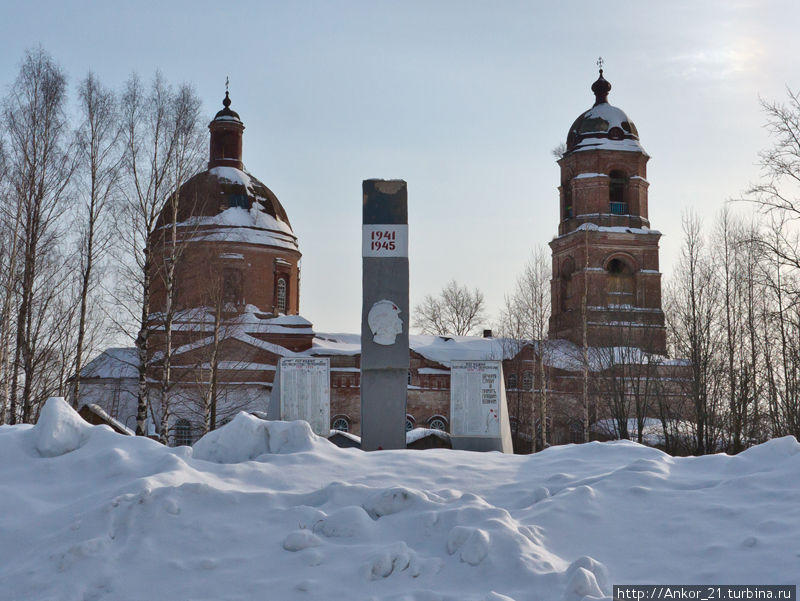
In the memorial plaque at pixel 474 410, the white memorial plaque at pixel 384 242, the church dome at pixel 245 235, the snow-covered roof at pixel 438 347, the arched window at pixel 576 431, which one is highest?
the church dome at pixel 245 235

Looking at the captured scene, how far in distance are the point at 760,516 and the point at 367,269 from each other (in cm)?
598

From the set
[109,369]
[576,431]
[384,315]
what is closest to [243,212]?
[109,369]

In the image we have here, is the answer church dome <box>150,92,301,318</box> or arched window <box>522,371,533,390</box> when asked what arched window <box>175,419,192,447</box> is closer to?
church dome <box>150,92,301,318</box>

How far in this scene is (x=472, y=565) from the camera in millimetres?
4707

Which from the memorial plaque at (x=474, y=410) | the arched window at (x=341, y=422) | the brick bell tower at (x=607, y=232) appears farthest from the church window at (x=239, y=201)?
the memorial plaque at (x=474, y=410)

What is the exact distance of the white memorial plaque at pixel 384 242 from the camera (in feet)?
33.5

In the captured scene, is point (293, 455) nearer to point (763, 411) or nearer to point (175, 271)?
point (175, 271)

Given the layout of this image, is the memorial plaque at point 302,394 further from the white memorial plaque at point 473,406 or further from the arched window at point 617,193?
the arched window at point 617,193

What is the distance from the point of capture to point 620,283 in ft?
104

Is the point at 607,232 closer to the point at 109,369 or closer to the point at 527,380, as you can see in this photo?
the point at 527,380

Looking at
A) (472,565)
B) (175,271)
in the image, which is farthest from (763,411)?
(472,565)

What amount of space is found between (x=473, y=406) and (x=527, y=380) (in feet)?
60.9

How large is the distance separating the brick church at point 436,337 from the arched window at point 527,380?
5cm

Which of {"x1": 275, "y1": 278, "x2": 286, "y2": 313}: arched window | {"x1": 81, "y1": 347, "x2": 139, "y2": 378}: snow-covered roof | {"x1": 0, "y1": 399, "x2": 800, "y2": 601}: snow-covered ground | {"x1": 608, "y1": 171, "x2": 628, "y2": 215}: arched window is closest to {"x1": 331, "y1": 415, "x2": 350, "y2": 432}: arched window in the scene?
{"x1": 275, "y1": 278, "x2": 286, "y2": 313}: arched window
